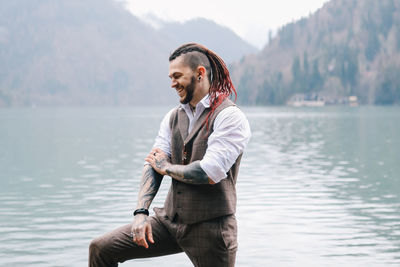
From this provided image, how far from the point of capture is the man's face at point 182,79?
13.6 ft

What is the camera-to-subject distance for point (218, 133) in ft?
13.1

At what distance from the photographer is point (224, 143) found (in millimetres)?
3977

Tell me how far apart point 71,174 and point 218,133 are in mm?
18263

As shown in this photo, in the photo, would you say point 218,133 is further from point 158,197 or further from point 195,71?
point 158,197

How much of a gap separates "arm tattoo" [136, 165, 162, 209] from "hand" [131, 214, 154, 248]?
0.14m

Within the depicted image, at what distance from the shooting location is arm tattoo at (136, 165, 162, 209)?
427 cm

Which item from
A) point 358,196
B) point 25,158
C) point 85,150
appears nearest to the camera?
point 358,196

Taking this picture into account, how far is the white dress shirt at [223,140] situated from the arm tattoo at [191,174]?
0.03m

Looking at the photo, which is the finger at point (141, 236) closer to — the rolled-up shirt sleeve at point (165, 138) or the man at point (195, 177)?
the man at point (195, 177)

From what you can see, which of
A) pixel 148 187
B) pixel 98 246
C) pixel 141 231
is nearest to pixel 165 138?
pixel 148 187

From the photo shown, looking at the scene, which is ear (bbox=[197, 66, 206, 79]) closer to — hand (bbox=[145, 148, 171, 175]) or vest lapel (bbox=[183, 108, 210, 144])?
vest lapel (bbox=[183, 108, 210, 144])

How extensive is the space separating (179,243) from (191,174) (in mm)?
501

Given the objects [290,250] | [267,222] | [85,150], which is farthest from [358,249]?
[85,150]

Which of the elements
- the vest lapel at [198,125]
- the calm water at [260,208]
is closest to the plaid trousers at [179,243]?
Result: the vest lapel at [198,125]
